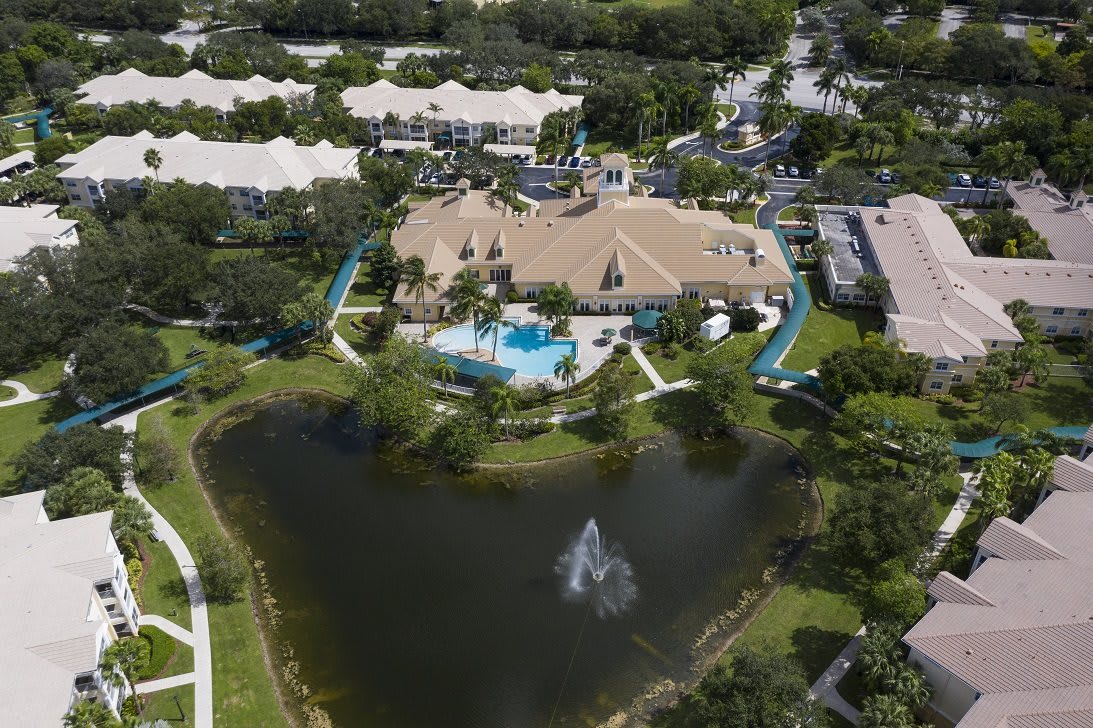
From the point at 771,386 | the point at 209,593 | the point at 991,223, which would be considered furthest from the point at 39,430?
the point at 991,223

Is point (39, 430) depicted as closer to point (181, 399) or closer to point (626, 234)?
point (181, 399)

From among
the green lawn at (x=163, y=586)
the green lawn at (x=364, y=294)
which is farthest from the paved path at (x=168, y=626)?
the green lawn at (x=364, y=294)

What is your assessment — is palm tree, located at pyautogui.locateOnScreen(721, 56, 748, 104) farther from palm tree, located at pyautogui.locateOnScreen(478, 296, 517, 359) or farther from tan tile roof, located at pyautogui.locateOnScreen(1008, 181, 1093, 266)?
palm tree, located at pyautogui.locateOnScreen(478, 296, 517, 359)

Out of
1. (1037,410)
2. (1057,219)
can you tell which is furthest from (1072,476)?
(1057,219)

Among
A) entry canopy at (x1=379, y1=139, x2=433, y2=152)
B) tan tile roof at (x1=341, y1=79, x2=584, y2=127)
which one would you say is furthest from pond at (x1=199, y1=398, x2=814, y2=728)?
tan tile roof at (x1=341, y1=79, x2=584, y2=127)

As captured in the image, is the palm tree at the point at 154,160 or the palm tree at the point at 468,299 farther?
the palm tree at the point at 154,160

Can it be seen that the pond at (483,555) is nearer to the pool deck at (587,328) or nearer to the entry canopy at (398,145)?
the pool deck at (587,328)

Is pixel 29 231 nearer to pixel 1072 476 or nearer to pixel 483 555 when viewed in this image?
pixel 483 555
